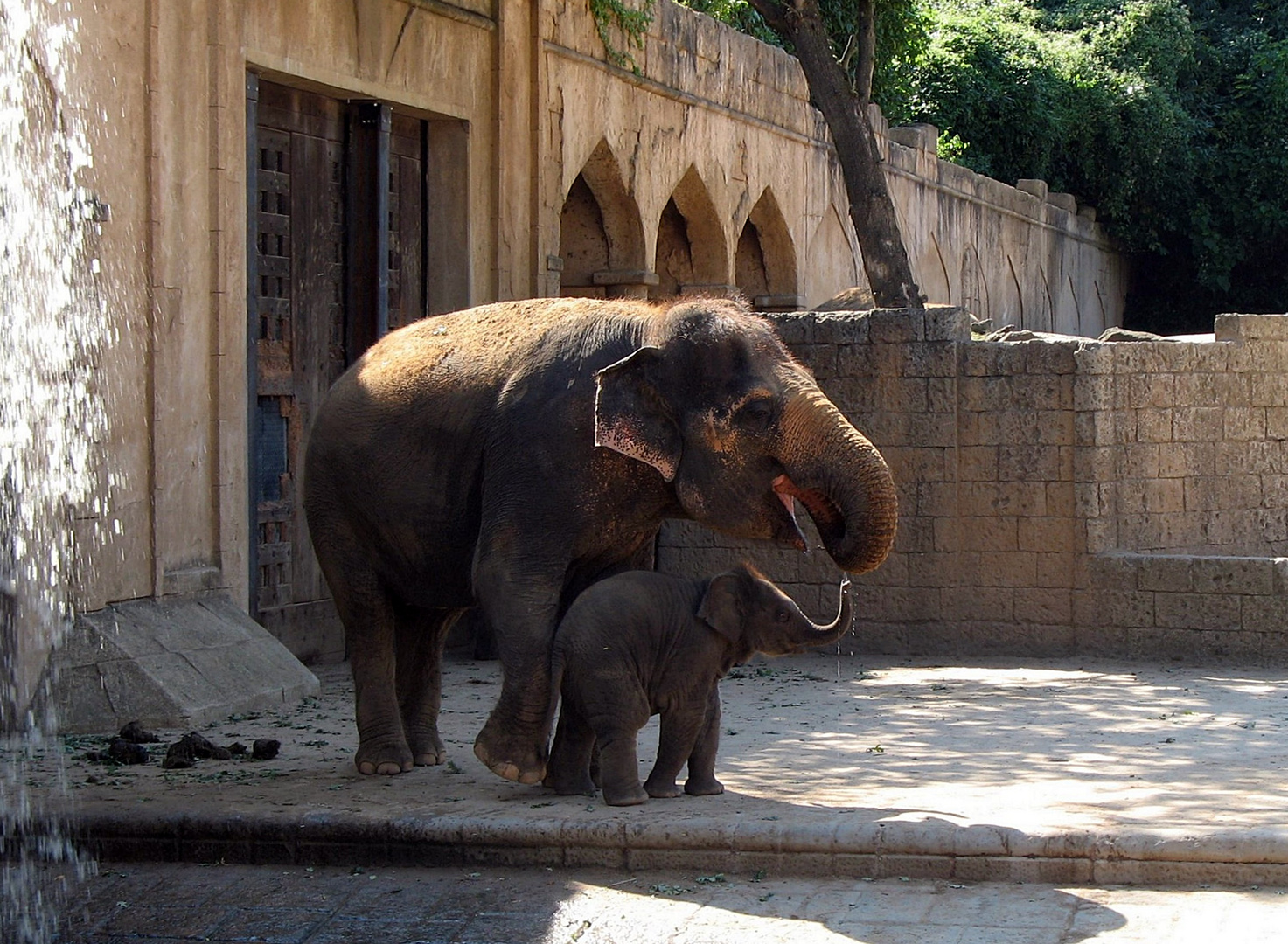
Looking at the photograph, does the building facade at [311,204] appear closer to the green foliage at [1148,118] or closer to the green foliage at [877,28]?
the green foliage at [877,28]

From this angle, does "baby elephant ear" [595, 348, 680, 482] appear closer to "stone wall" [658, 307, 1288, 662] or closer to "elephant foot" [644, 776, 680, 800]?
"elephant foot" [644, 776, 680, 800]

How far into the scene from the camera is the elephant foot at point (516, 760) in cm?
690

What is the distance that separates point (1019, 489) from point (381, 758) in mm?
5439

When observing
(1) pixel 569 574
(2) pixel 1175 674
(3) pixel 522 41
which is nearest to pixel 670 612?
(1) pixel 569 574

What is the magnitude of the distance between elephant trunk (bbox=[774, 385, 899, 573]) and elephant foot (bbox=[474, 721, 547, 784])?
4.44ft

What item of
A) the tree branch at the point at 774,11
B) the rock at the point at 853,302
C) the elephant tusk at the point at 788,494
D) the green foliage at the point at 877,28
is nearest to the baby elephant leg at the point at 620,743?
the elephant tusk at the point at 788,494

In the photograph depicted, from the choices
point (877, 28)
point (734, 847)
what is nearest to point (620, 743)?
point (734, 847)

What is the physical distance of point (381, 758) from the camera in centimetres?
772

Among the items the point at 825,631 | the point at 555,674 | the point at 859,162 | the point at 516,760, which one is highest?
the point at 859,162

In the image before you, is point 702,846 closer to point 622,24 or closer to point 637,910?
point 637,910

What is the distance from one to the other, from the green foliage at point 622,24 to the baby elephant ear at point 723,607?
8974 millimetres

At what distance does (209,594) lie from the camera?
33.7 feet

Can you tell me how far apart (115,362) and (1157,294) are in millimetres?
28711

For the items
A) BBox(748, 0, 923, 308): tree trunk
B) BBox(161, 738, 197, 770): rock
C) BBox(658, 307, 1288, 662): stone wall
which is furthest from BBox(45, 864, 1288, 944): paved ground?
BBox(748, 0, 923, 308): tree trunk
